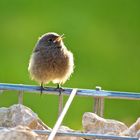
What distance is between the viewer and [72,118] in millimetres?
7406

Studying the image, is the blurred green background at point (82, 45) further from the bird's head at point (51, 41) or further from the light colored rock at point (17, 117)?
the light colored rock at point (17, 117)

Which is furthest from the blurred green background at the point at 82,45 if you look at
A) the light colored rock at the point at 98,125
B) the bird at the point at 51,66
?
the light colored rock at the point at 98,125

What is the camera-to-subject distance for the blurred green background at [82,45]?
25.6 feet

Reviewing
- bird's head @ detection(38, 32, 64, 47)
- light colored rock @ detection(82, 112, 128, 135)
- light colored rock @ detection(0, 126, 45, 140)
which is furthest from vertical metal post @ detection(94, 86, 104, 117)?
bird's head @ detection(38, 32, 64, 47)

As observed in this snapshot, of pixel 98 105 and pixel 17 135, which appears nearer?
pixel 17 135

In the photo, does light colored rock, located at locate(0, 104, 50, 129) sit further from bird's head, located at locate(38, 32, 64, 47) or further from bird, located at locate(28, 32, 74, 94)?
bird's head, located at locate(38, 32, 64, 47)

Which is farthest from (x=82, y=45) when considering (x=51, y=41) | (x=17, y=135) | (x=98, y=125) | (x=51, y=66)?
(x=17, y=135)

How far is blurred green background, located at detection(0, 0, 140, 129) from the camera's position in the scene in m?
7.80

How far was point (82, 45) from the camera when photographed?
9.41 metres

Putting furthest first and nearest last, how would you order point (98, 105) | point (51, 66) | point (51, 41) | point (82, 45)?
point (82, 45)
point (51, 41)
point (51, 66)
point (98, 105)

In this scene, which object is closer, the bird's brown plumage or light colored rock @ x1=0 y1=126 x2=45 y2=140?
light colored rock @ x1=0 y1=126 x2=45 y2=140

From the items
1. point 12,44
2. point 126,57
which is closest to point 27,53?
point 12,44

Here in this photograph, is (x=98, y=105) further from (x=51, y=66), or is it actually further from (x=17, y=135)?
(x=51, y=66)

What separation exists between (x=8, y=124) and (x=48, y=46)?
186 centimetres
